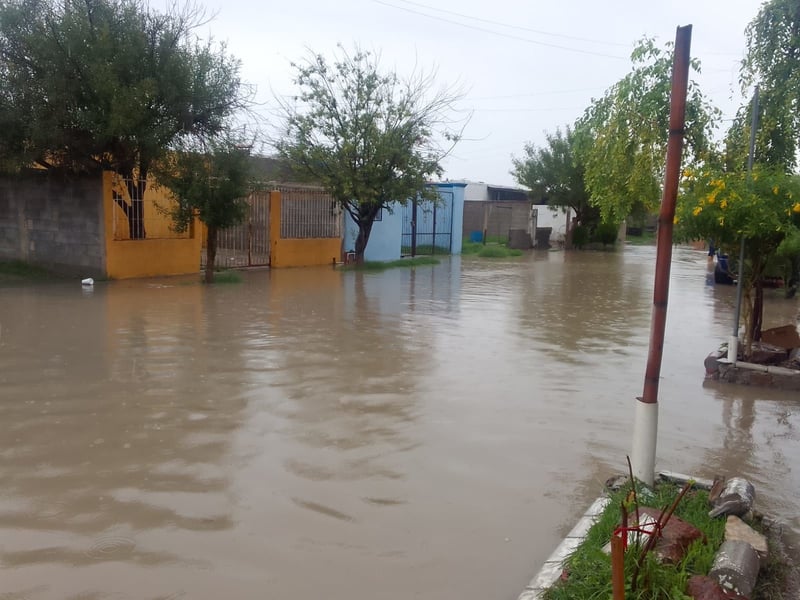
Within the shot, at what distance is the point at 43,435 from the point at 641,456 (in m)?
4.32

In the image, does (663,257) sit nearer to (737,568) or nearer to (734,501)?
(734,501)

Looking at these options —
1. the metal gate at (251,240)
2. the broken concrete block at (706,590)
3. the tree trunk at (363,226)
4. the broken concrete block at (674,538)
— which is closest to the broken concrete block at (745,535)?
the broken concrete block at (674,538)

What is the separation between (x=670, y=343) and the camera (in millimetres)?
10711

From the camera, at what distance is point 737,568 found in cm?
329

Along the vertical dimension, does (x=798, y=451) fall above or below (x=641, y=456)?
below

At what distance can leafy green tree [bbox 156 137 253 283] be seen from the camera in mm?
14977

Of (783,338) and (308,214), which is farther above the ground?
(308,214)

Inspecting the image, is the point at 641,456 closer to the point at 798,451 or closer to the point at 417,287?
the point at 798,451

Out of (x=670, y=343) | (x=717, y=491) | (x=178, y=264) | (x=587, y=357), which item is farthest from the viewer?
(x=178, y=264)

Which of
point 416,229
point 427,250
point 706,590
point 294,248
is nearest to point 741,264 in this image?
point 706,590

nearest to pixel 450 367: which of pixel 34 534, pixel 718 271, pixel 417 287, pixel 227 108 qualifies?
pixel 34 534

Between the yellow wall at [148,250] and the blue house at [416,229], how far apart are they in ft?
20.3

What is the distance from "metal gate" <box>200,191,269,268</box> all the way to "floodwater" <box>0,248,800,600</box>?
783 centimetres

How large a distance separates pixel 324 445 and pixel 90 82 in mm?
10977
